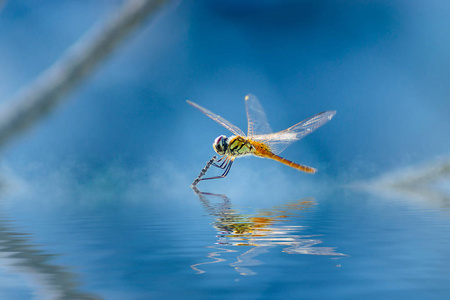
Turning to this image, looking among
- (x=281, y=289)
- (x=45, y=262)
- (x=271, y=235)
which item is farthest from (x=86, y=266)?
(x=271, y=235)

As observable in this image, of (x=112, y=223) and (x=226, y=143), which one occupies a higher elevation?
(x=226, y=143)

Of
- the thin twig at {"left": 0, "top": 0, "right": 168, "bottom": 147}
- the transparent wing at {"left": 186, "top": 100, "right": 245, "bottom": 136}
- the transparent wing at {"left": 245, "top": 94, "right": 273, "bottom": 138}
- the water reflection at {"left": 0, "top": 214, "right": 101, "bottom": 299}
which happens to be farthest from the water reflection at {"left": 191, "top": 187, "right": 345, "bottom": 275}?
the transparent wing at {"left": 245, "top": 94, "right": 273, "bottom": 138}

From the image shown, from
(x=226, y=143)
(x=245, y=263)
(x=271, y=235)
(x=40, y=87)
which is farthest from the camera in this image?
(x=226, y=143)

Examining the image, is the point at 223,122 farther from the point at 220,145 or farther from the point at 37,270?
the point at 37,270

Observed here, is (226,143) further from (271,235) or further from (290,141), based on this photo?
(271,235)

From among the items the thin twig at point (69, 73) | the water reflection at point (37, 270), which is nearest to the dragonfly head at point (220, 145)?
the water reflection at point (37, 270)

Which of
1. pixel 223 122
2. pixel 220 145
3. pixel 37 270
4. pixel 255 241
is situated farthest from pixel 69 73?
pixel 223 122
